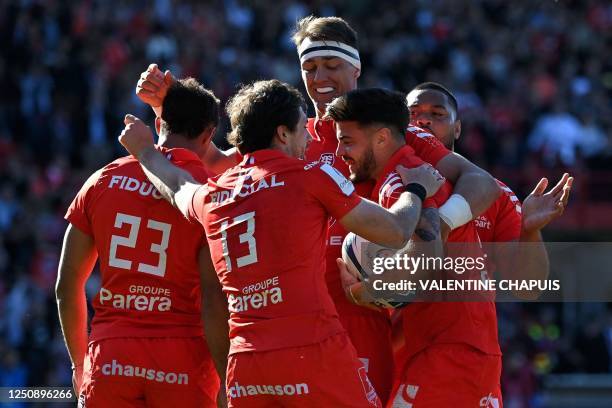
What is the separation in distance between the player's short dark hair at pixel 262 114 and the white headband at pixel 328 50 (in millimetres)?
1392

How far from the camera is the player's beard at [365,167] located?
21.5ft

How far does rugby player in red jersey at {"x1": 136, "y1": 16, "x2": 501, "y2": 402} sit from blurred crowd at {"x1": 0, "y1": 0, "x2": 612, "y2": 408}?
1002cm

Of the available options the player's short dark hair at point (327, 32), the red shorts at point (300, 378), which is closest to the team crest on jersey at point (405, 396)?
the red shorts at point (300, 378)

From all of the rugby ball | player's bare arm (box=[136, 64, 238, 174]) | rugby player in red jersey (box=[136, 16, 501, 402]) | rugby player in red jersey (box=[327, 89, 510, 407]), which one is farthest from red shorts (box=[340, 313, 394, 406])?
player's bare arm (box=[136, 64, 238, 174])

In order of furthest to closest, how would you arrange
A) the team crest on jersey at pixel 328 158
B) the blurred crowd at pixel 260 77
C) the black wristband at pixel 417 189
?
the blurred crowd at pixel 260 77 < the team crest on jersey at pixel 328 158 < the black wristband at pixel 417 189

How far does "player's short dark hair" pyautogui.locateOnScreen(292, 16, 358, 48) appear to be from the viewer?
24.4ft

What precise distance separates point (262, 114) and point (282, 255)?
0.75 meters

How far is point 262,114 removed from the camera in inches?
235

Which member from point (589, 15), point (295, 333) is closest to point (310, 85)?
point (295, 333)

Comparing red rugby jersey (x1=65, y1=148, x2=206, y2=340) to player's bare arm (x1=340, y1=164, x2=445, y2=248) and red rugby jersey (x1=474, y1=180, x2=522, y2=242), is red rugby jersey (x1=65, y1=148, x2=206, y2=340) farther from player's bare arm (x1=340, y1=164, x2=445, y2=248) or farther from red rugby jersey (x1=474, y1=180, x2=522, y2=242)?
red rugby jersey (x1=474, y1=180, x2=522, y2=242)

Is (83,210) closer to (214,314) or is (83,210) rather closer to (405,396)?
(214,314)

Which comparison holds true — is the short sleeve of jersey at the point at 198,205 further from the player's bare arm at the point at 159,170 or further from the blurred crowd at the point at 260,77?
the blurred crowd at the point at 260,77

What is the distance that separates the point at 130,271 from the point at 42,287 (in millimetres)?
11581

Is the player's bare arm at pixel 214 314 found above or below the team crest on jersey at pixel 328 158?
below
